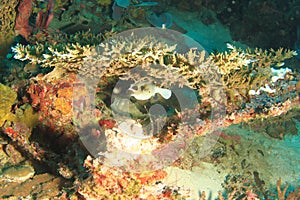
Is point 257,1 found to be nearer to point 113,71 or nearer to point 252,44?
point 252,44

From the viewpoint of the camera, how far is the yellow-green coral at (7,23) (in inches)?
232

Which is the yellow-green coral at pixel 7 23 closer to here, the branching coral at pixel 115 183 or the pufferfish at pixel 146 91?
the pufferfish at pixel 146 91

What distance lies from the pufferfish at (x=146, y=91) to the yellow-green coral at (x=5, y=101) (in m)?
1.75

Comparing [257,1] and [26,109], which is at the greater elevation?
[257,1]

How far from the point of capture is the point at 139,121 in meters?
4.18

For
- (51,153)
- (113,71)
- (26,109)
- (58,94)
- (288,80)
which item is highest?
(288,80)

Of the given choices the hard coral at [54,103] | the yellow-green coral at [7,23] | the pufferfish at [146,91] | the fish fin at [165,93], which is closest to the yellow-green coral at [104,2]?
the yellow-green coral at [7,23]

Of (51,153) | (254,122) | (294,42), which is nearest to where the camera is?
(51,153)

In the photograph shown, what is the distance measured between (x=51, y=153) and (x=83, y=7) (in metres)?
5.14

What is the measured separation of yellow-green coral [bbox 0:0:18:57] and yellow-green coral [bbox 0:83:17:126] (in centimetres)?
226

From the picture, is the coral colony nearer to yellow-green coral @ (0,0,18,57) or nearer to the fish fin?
the fish fin

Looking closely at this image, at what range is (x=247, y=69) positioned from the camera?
16.1ft

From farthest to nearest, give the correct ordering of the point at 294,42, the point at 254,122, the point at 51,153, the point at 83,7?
the point at 294,42 < the point at 83,7 < the point at 254,122 < the point at 51,153

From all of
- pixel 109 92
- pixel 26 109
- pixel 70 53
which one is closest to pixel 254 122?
pixel 109 92
